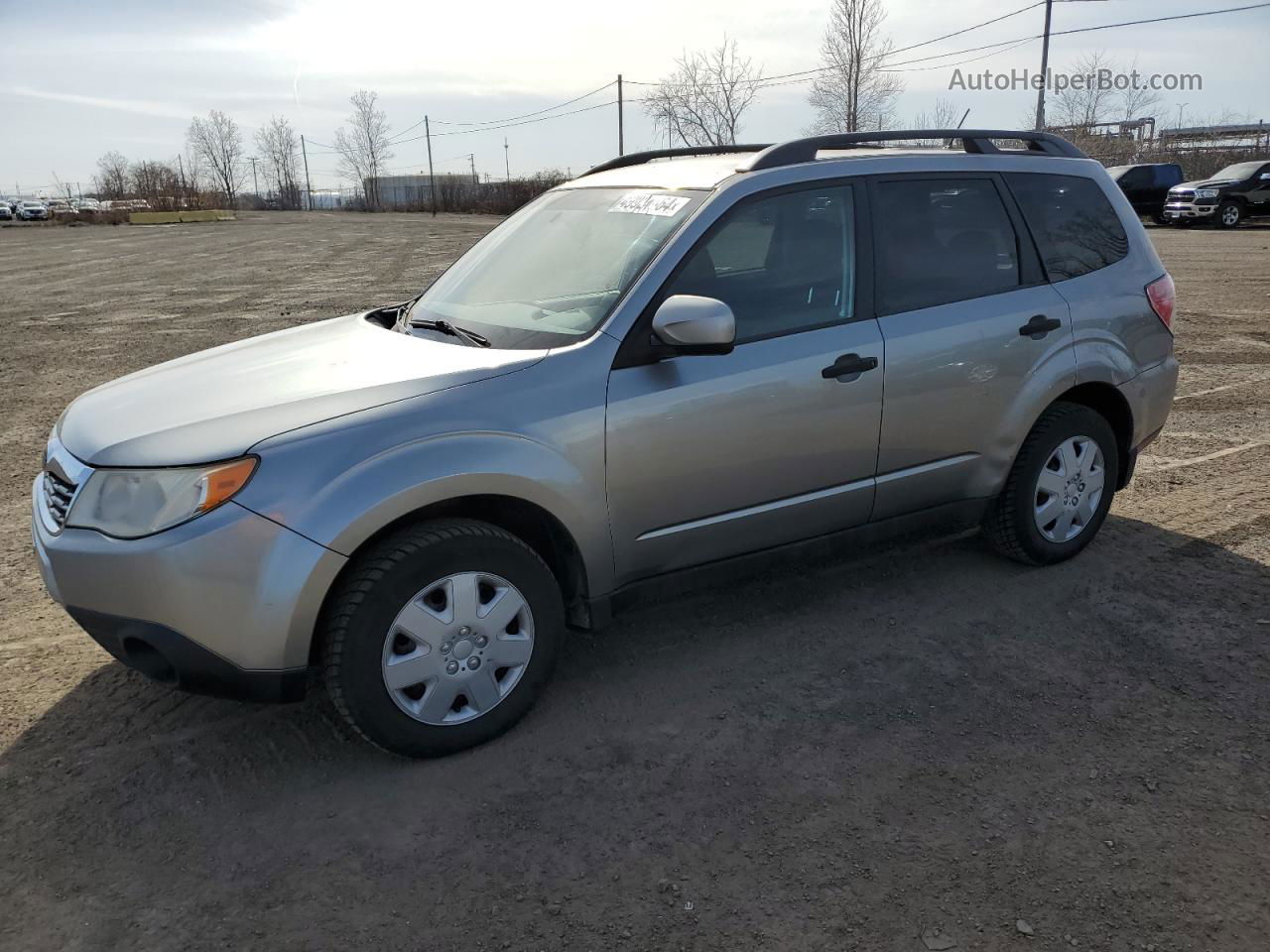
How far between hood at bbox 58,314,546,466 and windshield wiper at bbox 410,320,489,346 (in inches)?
3.1

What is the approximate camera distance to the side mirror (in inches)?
125

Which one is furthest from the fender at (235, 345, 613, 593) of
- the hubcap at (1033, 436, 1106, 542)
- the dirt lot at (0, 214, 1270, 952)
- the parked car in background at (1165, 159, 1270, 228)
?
the parked car in background at (1165, 159, 1270, 228)

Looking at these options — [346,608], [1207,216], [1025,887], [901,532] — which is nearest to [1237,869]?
[1025,887]

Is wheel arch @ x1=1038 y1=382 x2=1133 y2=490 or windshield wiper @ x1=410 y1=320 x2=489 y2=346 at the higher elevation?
windshield wiper @ x1=410 y1=320 x2=489 y2=346

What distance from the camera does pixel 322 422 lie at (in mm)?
2906

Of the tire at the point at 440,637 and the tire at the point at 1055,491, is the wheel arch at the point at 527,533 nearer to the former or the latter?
the tire at the point at 440,637

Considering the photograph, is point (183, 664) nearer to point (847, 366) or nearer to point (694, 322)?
point (694, 322)

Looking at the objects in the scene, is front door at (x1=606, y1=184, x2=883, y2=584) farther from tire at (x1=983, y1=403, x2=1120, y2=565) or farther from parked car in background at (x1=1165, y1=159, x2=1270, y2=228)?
parked car in background at (x1=1165, y1=159, x2=1270, y2=228)

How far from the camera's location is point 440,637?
120 inches

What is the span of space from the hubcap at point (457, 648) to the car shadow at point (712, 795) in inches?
8.1

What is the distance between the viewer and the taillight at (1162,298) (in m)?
4.62

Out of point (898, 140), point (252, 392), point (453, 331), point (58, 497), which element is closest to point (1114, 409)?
point (898, 140)

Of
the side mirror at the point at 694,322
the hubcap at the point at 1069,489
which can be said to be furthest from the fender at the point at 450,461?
the hubcap at the point at 1069,489

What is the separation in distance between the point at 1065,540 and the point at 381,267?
672 inches
